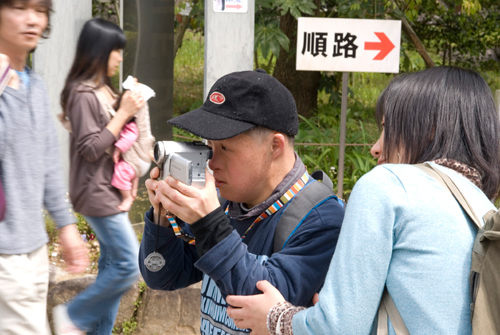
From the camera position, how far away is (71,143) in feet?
11.0

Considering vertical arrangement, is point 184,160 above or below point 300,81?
above

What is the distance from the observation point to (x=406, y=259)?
1.18m

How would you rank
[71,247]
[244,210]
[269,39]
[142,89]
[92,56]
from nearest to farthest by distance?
[244,210] → [71,247] → [92,56] → [142,89] → [269,39]

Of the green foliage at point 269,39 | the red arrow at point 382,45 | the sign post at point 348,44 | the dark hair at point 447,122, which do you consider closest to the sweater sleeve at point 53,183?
the dark hair at point 447,122

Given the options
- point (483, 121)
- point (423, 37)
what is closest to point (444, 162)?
point (483, 121)

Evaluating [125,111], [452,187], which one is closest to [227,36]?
[125,111]

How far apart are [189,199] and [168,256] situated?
0.37m

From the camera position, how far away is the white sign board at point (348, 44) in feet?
13.5

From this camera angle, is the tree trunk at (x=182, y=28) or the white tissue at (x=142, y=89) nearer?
the white tissue at (x=142, y=89)

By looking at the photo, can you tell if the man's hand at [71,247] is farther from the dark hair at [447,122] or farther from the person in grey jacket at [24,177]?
the dark hair at [447,122]

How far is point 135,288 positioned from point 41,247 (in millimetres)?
1640

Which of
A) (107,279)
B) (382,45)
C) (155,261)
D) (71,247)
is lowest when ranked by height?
(107,279)

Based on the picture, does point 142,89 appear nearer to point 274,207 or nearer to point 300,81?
point 274,207

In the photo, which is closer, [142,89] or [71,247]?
[71,247]
